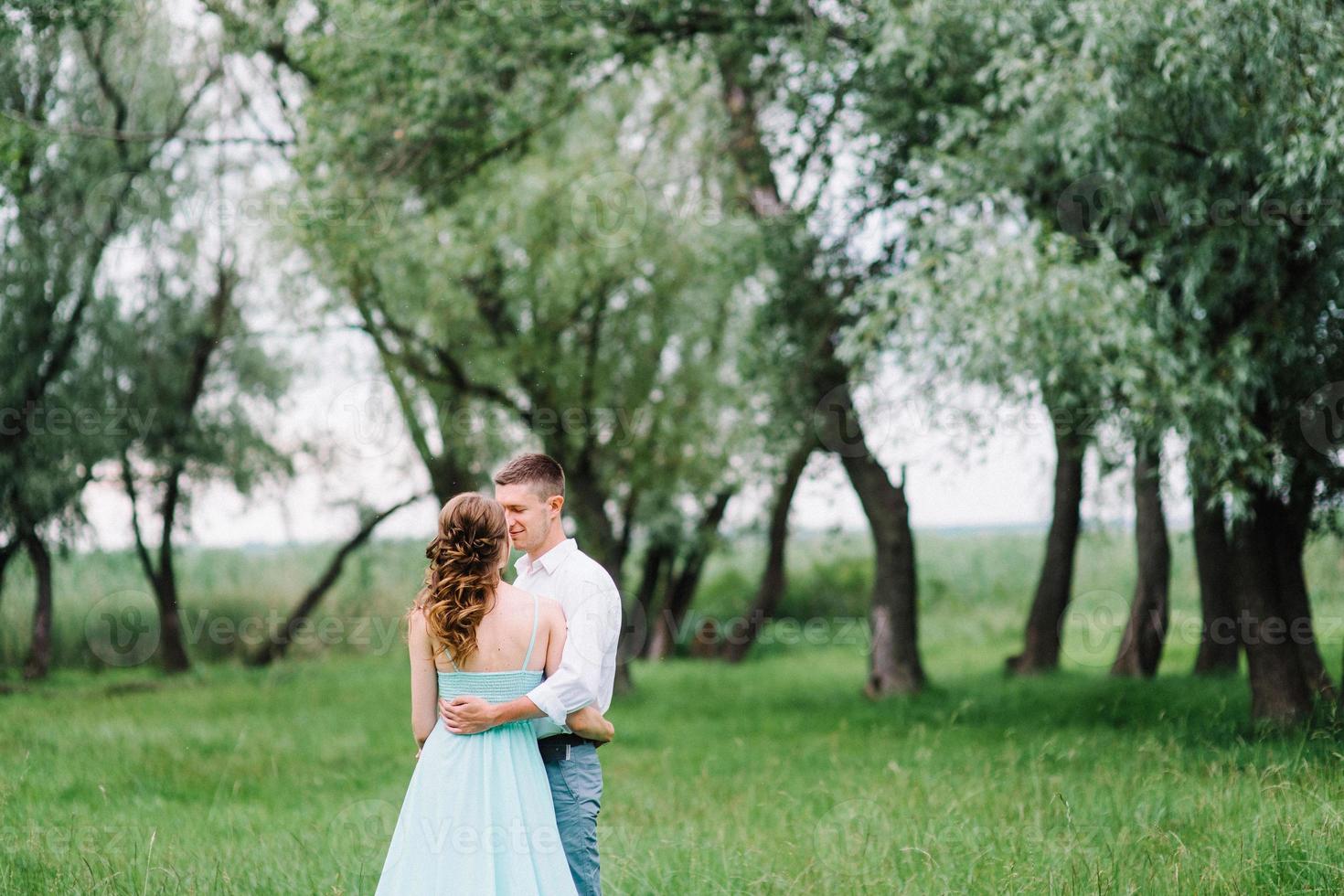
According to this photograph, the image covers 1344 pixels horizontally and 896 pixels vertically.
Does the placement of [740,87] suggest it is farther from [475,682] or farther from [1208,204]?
[475,682]

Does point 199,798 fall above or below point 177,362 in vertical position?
below

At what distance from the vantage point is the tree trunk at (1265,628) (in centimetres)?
925

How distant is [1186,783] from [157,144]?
15.5m

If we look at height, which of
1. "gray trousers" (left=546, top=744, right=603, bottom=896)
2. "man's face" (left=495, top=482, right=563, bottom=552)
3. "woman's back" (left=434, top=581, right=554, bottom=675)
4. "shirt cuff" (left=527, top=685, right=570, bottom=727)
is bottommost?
"gray trousers" (left=546, top=744, right=603, bottom=896)

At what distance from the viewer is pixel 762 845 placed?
20.9 feet

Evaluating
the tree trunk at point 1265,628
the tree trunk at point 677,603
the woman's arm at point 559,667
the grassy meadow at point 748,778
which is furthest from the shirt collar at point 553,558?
the tree trunk at point 677,603

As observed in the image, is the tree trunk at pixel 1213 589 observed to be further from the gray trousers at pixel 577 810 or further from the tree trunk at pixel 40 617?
the tree trunk at pixel 40 617

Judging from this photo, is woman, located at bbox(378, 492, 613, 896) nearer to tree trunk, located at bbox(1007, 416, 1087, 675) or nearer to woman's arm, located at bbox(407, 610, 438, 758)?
woman's arm, located at bbox(407, 610, 438, 758)

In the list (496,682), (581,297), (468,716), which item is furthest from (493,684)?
(581,297)

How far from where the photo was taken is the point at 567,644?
395 cm

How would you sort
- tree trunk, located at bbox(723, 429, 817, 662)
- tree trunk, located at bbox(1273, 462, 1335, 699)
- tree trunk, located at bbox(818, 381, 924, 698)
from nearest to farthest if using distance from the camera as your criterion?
tree trunk, located at bbox(1273, 462, 1335, 699) < tree trunk, located at bbox(818, 381, 924, 698) < tree trunk, located at bbox(723, 429, 817, 662)

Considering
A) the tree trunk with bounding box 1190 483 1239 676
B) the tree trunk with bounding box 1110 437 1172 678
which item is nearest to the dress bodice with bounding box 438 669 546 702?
the tree trunk with bounding box 1190 483 1239 676

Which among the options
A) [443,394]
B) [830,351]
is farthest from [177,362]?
[830,351]

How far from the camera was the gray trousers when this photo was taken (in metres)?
4.09
